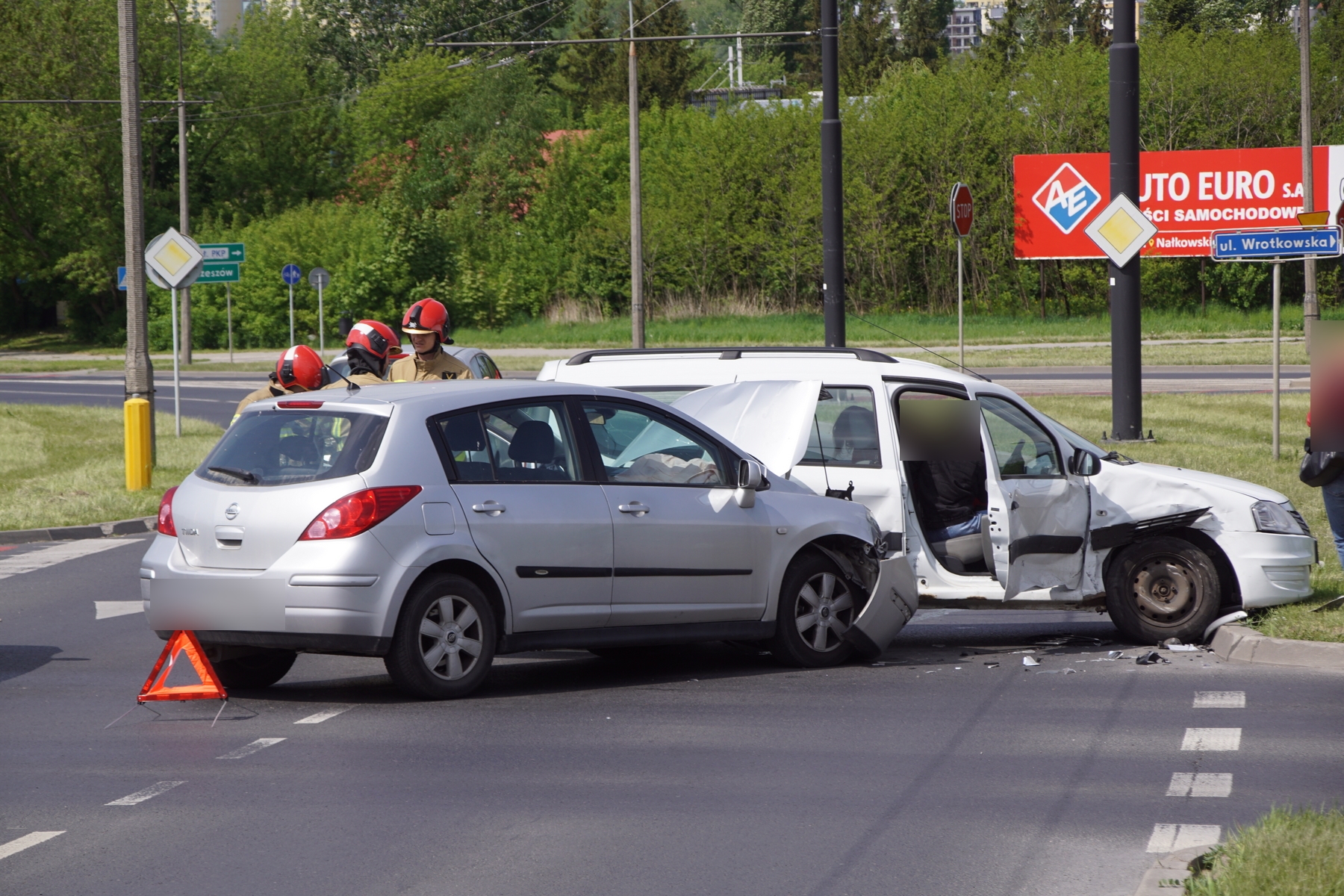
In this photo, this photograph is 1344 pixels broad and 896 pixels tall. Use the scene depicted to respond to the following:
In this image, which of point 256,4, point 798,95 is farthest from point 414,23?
point 798,95

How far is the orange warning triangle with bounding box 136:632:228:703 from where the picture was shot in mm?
7730

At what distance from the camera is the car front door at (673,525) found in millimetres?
8164

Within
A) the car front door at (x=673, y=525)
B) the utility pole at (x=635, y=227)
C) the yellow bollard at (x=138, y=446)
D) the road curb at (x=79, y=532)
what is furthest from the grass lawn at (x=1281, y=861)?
the utility pole at (x=635, y=227)

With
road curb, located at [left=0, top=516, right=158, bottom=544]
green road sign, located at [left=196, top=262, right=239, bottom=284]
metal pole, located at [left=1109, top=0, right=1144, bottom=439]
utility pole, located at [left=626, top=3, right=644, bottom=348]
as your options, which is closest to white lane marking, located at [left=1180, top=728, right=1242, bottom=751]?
road curb, located at [left=0, top=516, right=158, bottom=544]

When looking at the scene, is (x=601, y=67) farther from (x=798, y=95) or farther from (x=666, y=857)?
(x=666, y=857)

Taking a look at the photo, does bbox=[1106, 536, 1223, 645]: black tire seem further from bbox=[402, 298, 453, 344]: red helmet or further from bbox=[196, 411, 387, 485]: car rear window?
bbox=[402, 298, 453, 344]: red helmet

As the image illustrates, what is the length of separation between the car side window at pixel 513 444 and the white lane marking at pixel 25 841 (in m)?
2.69

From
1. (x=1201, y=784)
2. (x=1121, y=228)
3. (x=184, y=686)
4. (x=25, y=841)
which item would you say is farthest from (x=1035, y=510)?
(x=1121, y=228)

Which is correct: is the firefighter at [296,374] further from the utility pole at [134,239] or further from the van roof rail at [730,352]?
the utility pole at [134,239]

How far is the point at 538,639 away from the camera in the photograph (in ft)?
26.0

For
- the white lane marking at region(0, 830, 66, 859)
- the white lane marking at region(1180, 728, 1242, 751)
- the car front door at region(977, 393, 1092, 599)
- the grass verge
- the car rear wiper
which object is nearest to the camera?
the white lane marking at region(0, 830, 66, 859)

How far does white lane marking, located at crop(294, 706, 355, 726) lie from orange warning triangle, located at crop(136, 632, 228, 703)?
19.8 inches

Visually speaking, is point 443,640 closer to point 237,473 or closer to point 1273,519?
point 237,473

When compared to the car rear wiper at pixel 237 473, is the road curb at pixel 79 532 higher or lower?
lower
